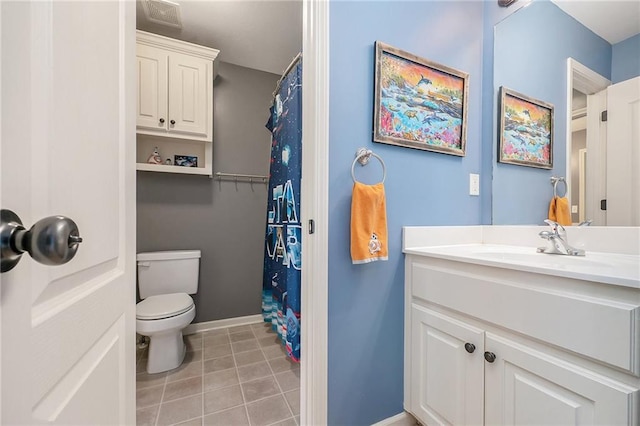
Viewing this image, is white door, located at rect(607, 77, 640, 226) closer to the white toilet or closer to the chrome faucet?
the chrome faucet

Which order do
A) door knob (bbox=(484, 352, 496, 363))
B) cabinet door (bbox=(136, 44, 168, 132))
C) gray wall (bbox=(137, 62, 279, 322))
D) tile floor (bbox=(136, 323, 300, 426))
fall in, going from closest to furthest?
door knob (bbox=(484, 352, 496, 363)) < tile floor (bbox=(136, 323, 300, 426)) < cabinet door (bbox=(136, 44, 168, 132)) < gray wall (bbox=(137, 62, 279, 322))

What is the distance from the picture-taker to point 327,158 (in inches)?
41.6

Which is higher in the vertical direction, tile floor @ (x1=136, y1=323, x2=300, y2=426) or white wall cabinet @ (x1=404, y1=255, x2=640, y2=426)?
white wall cabinet @ (x1=404, y1=255, x2=640, y2=426)

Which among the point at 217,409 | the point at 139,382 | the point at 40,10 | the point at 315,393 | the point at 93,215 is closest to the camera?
the point at 40,10

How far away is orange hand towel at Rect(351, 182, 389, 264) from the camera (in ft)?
3.47

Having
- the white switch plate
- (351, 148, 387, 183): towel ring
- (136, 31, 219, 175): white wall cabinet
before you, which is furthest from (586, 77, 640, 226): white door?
(136, 31, 219, 175): white wall cabinet

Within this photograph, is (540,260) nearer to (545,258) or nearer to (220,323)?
(545,258)

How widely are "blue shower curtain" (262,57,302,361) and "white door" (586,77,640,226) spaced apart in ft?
4.51

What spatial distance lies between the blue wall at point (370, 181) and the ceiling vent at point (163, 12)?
1.32 metres

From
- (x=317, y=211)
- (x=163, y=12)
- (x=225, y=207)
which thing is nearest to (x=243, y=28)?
(x=163, y=12)

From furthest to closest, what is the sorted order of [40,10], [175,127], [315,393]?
[175,127]
[315,393]
[40,10]

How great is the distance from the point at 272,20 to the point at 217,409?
250 cm

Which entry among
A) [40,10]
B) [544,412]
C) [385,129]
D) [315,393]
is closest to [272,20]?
[385,129]

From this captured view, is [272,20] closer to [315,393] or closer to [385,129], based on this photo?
[385,129]
